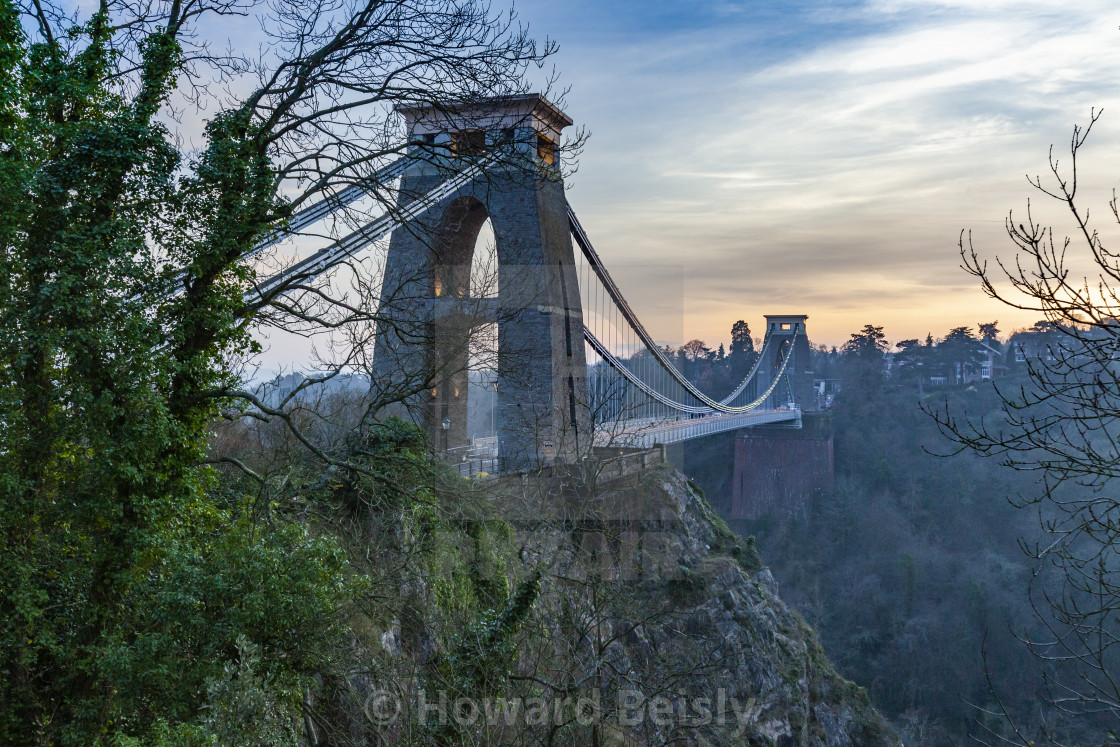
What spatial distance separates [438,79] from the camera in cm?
486

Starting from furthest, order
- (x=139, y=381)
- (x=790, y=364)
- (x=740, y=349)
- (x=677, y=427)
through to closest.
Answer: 1. (x=740, y=349)
2. (x=790, y=364)
3. (x=677, y=427)
4. (x=139, y=381)

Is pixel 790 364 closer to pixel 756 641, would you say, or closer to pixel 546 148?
pixel 756 641

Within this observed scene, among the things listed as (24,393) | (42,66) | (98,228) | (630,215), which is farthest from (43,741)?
(630,215)

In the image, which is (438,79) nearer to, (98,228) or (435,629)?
(98,228)

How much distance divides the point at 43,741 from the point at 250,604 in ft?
4.76

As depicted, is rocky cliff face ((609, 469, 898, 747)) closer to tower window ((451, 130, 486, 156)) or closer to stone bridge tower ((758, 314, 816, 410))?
tower window ((451, 130, 486, 156))

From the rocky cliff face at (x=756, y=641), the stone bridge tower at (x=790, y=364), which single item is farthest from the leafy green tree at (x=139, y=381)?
the stone bridge tower at (x=790, y=364)

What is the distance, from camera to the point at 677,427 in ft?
64.1

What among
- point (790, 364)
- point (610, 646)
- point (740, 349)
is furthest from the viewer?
point (740, 349)

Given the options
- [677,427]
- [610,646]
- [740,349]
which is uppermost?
[740,349]

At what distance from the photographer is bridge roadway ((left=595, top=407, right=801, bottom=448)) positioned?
1216cm

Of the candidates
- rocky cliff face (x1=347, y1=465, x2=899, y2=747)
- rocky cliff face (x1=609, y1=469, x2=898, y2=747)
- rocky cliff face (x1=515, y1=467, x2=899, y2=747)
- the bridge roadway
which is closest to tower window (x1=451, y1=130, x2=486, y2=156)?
rocky cliff face (x1=347, y1=465, x2=899, y2=747)

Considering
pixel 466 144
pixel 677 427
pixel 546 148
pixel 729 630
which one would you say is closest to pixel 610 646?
pixel 729 630

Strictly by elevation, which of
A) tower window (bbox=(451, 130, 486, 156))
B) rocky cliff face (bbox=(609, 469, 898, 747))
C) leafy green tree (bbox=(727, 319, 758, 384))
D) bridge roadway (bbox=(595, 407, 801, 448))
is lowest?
rocky cliff face (bbox=(609, 469, 898, 747))
